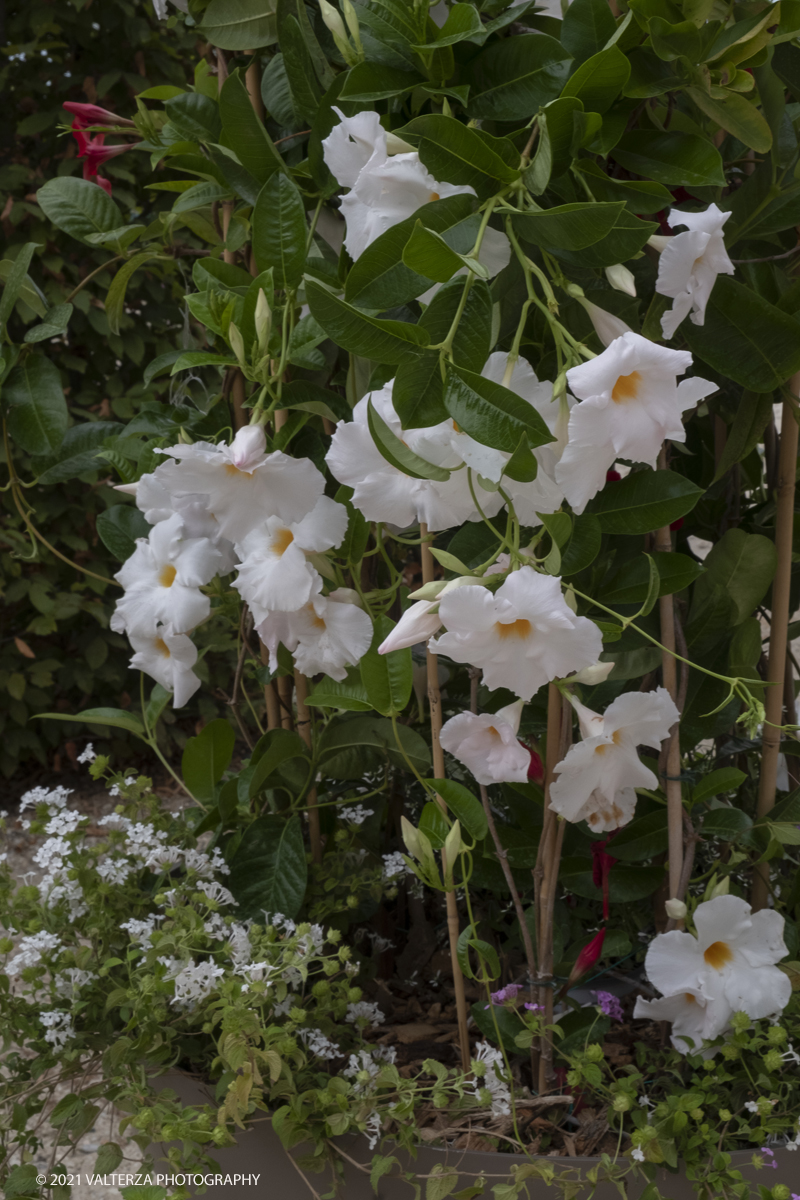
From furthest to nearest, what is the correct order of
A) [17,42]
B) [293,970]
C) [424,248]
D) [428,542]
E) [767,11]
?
[17,42] → [293,970] → [428,542] → [767,11] → [424,248]

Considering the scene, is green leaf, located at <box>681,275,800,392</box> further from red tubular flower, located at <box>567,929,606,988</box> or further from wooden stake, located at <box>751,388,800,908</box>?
red tubular flower, located at <box>567,929,606,988</box>

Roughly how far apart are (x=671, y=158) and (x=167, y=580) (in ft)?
1.72

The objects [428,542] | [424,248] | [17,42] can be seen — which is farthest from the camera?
[17,42]

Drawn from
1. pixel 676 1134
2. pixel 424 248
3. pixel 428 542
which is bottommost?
pixel 676 1134

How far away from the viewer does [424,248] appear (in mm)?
514

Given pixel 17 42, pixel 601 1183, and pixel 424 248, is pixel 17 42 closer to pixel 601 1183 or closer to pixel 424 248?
pixel 424 248

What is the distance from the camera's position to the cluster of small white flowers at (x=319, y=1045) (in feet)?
2.83

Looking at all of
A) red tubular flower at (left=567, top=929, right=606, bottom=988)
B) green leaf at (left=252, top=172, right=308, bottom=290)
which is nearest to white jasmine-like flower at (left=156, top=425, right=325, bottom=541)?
green leaf at (left=252, top=172, right=308, bottom=290)

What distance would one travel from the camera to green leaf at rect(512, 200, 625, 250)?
529mm

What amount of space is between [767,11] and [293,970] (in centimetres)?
82

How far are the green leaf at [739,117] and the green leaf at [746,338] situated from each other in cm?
9

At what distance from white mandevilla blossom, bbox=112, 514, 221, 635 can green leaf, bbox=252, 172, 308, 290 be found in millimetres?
234

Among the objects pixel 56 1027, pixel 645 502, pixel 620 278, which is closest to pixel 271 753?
pixel 56 1027

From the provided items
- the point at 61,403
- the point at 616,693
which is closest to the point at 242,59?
the point at 61,403
